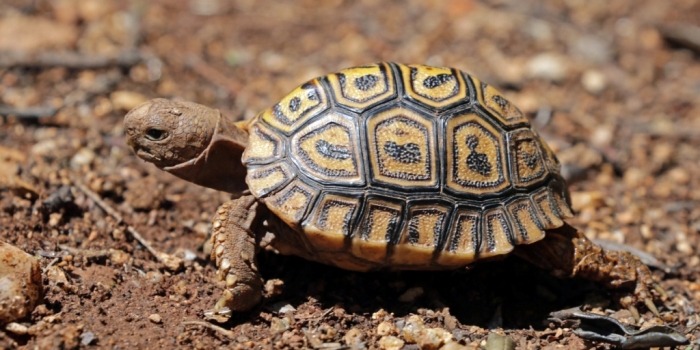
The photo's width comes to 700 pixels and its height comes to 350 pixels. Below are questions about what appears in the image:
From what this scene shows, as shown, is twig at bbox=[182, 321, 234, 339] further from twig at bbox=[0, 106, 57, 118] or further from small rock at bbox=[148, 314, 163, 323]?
twig at bbox=[0, 106, 57, 118]

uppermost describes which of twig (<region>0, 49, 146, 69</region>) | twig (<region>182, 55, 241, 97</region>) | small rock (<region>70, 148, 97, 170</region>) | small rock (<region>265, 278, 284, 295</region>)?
twig (<region>182, 55, 241, 97</region>)

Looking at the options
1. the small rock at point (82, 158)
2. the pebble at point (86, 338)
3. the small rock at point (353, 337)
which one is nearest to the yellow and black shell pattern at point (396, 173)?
the small rock at point (353, 337)

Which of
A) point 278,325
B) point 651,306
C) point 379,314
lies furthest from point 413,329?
point 651,306

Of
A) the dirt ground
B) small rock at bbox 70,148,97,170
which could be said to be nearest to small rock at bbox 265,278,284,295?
the dirt ground

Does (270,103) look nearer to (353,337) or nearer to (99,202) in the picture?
(99,202)

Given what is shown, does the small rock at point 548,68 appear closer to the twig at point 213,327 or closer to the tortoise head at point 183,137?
the tortoise head at point 183,137
